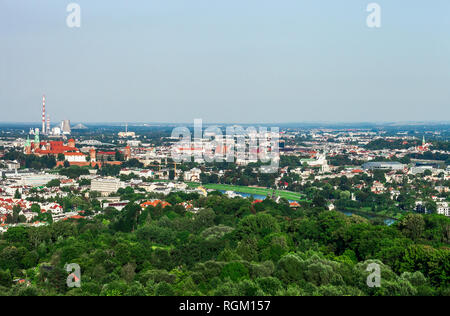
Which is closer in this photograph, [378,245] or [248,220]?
[378,245]

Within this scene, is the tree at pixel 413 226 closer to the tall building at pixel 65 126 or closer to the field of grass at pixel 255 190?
the field of grass at pixel 255 190

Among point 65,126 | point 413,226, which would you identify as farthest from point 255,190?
point 65,126

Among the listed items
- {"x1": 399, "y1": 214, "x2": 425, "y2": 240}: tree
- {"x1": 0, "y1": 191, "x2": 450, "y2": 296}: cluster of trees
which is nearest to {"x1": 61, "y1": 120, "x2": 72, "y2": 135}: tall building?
{"x1": 0, "y1": 191, "x2": 450, "y2": 296}: cluster of trees

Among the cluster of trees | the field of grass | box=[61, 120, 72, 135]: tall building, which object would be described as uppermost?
box=[61, 120, 72, 135]: tall building

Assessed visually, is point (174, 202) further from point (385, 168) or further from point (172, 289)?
point (385, 168)

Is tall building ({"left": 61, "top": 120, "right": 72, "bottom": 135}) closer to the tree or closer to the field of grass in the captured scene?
the field of grass

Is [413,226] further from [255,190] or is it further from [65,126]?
[65,126]

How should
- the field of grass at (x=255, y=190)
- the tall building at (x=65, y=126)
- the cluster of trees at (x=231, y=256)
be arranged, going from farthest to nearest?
the tall building at (x=65, y=126) < the field of grass at (x=255, y=190) < the cluster of trees at (x=231, y=256)

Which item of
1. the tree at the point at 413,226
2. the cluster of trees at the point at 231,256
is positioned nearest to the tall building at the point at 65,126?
the cluster of trees at the point at 231,256
